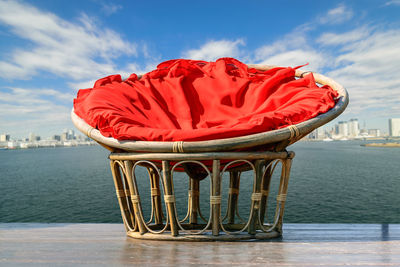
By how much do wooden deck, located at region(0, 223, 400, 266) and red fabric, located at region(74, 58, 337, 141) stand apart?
68 cm

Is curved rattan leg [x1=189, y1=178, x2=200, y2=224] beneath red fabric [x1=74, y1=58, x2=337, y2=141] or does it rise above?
beneath

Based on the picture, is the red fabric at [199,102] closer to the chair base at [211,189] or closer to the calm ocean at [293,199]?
the chair base at [211,189]

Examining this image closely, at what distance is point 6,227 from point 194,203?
169 centimetres

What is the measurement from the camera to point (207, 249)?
6.57 ft

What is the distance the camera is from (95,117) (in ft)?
7.39

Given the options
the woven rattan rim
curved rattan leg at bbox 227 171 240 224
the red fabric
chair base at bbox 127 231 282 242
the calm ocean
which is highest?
the red fabric

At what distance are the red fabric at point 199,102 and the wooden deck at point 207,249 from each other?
0.68m

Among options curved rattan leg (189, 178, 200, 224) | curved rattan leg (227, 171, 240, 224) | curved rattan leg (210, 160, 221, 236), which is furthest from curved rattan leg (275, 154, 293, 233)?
curved rattan leg (189, 178, 200, 224)

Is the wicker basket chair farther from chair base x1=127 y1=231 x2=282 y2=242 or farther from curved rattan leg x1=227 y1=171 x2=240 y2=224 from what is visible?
curved rattan leg x1=227 y1=171 x2=240 y2=224

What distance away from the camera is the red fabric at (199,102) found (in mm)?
2088

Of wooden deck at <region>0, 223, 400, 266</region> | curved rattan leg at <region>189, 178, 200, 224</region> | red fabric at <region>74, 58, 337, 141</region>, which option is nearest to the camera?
wooden deck at <region>0, 223, 400, 266</region>

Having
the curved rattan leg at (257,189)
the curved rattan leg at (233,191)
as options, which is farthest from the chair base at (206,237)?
the curved rattan leg at (233,191)

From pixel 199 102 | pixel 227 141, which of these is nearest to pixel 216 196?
pixel 227 141

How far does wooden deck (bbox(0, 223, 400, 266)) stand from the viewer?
1798mm
